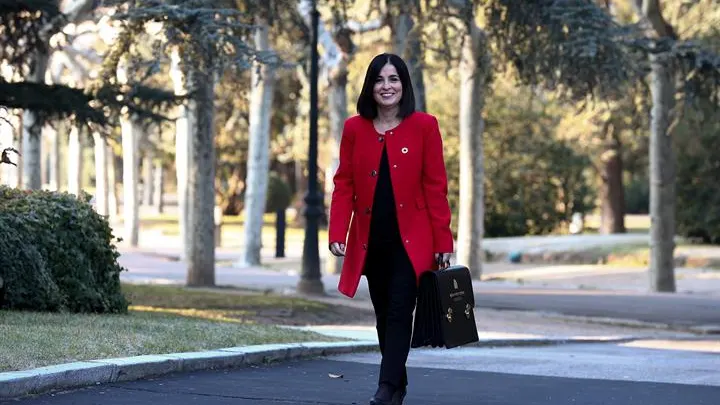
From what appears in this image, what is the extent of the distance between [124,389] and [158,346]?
1.74 m

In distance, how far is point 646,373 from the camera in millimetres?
12461

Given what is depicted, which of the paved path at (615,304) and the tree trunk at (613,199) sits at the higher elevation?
the tree trunk at (613,199)

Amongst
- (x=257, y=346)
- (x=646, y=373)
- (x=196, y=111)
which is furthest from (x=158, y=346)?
(x=196, y=111)

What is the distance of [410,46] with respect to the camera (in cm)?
2608

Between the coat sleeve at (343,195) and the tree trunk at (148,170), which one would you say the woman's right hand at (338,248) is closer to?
the coat sleeve at (343,195)

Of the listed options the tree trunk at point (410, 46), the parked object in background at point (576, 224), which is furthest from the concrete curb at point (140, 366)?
the parked object in background at point (576, 224)

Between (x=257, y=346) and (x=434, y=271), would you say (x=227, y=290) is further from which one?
(x=434, y=271)

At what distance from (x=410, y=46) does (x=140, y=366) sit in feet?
54.2

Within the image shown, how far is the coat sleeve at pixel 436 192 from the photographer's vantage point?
8523 mm

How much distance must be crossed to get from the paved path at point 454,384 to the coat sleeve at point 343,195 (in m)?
1.26

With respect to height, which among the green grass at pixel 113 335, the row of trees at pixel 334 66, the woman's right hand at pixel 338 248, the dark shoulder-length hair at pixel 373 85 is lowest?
the green grass at pixel 113 335

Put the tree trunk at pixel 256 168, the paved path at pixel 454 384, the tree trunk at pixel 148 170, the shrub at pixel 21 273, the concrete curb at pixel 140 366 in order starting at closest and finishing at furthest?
the concrete curb at pixel 140 366 < the paved path at pixel 454 384 < the shrub at pixel 21 273 < the tree trunk at pixel 256 168 < the tree trunk at pixel 148 170

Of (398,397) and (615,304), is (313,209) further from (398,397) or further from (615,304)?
(398,397)

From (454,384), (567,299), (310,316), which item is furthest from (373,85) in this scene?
(567,299)
